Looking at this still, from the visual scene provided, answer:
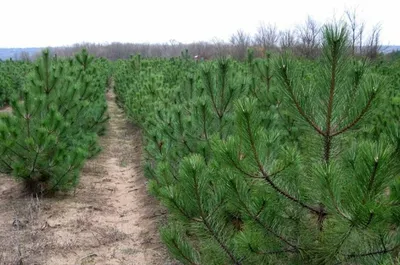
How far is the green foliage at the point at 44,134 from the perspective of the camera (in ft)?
20.4

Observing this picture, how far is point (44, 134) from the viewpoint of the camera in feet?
20.0

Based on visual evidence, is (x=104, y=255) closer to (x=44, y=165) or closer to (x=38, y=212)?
(x=38, y=212)

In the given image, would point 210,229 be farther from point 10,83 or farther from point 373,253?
point 10,83

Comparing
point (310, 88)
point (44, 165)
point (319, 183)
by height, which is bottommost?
point (44, 165)

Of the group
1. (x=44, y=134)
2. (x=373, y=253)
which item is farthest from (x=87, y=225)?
(x=373, y=253)

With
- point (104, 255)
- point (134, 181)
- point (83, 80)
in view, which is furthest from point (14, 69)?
point (104, 255)

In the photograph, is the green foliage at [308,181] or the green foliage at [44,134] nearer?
the green foliage at [308,181]

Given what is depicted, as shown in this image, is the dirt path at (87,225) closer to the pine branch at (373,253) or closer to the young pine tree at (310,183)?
the young pine tree at (310,183)

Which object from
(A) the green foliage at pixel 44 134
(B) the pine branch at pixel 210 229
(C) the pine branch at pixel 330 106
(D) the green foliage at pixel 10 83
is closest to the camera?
(C) the pine branch at pixel 330 106

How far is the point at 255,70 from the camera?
23.8 feet

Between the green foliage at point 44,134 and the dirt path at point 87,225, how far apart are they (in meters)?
0.39

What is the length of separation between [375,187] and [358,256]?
580 millimetres

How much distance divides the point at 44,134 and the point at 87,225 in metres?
1.29

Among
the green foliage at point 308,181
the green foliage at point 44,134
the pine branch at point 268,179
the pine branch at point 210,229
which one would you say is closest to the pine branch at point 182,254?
the green foliage at point 308,181
